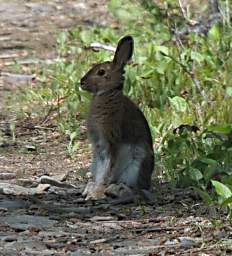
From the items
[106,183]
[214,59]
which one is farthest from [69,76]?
[106,183]

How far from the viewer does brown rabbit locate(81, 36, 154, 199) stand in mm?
6676

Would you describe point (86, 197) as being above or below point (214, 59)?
below

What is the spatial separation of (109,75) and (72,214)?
111cm

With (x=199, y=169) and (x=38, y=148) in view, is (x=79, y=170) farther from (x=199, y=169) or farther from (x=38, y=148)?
(x=199, y=169)

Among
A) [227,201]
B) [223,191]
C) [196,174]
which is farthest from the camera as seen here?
[196,174]

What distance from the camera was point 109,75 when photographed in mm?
6895

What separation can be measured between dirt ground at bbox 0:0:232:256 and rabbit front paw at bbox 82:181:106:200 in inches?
3.0

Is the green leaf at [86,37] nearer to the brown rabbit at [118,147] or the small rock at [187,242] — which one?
the brown rabbit at [118,147]

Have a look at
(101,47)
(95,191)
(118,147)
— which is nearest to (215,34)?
(101,47)

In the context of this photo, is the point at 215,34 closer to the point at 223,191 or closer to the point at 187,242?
the point at 223,191

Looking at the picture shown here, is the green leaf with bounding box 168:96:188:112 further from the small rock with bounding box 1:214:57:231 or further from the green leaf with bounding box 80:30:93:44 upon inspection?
the green leaf with bounding box 80:30:93:44

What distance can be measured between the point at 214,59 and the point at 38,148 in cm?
200

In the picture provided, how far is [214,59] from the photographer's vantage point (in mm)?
9812

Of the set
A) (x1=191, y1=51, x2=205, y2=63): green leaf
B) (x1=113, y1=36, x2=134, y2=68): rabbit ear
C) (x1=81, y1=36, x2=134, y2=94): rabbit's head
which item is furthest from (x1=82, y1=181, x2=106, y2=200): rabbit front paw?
(x1=191, y1=51, x2=205, y2=63): green leaf
